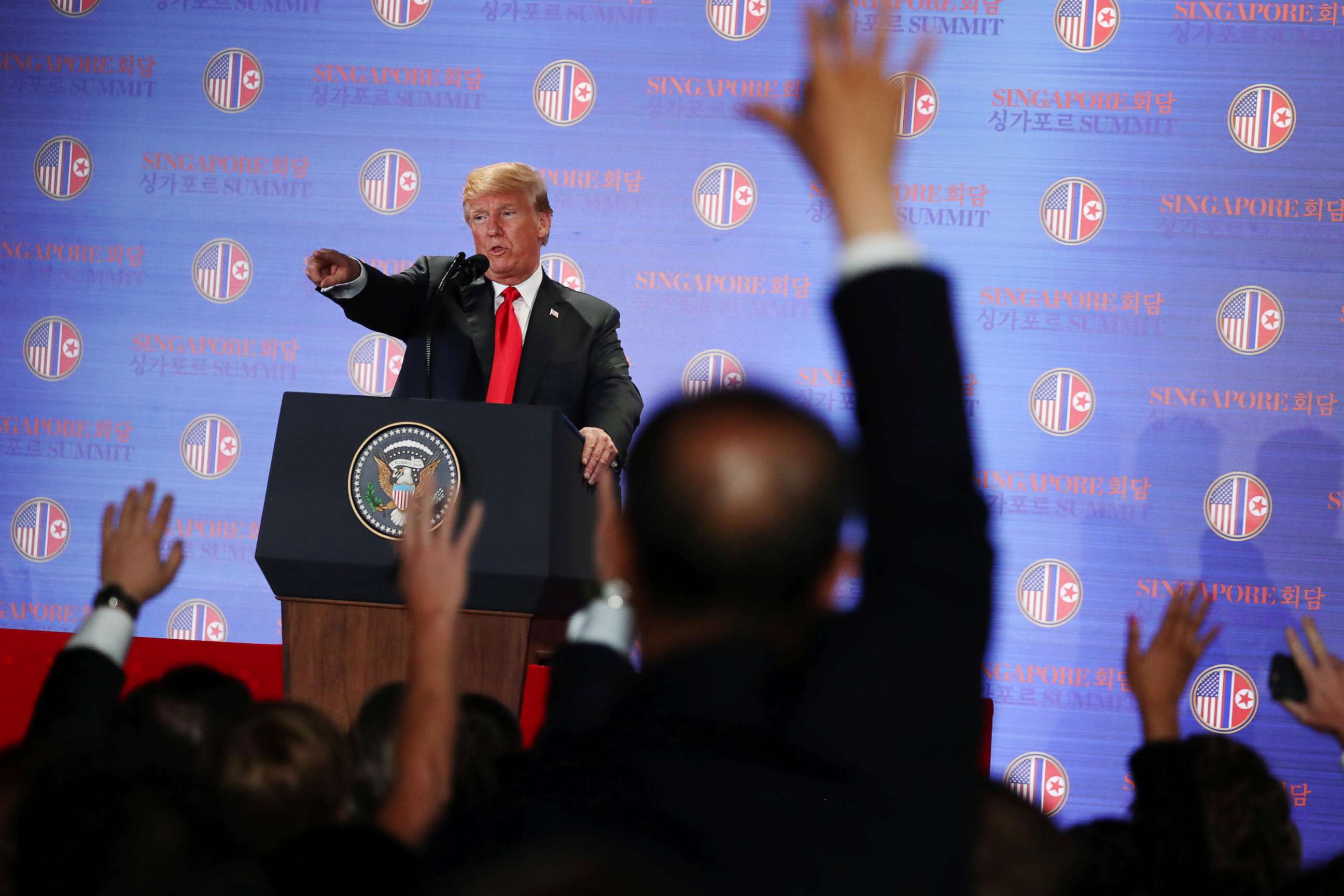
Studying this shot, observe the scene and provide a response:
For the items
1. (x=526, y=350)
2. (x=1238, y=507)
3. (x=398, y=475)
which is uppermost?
(x=526, y=350)

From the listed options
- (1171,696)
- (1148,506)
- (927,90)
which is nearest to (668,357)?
(927,90)

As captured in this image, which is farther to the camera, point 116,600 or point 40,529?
point 40,529

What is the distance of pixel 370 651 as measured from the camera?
8.09 ft

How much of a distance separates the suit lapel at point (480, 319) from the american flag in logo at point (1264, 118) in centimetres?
279

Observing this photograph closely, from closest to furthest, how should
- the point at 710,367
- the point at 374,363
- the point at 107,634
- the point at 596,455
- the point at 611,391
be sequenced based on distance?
the point at 107,634 → the point at 596,455 → the point at 611,391 → the point at 710,367 → the point at 374,363

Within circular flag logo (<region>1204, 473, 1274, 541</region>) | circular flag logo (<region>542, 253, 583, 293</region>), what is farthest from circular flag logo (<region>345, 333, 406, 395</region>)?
circular flag logo (<region>1204, 473, 1274, 541</region>)

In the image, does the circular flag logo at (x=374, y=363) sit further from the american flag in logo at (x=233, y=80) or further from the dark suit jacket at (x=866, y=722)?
the dark suit jacket at (x=866, y=722)

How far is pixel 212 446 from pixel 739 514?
4.57 m

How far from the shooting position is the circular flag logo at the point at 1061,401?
15.3 feet

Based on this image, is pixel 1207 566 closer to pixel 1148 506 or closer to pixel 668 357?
pixel 1148 506

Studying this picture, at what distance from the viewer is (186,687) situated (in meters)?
1.58

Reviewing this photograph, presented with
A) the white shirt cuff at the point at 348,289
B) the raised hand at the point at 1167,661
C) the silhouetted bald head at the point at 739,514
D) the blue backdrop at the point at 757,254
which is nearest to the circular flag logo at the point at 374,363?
the blue backdrop at the point at 757,254

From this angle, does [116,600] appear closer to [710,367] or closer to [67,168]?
[710,367]

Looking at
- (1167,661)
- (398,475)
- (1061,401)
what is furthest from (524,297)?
(1167,661)
